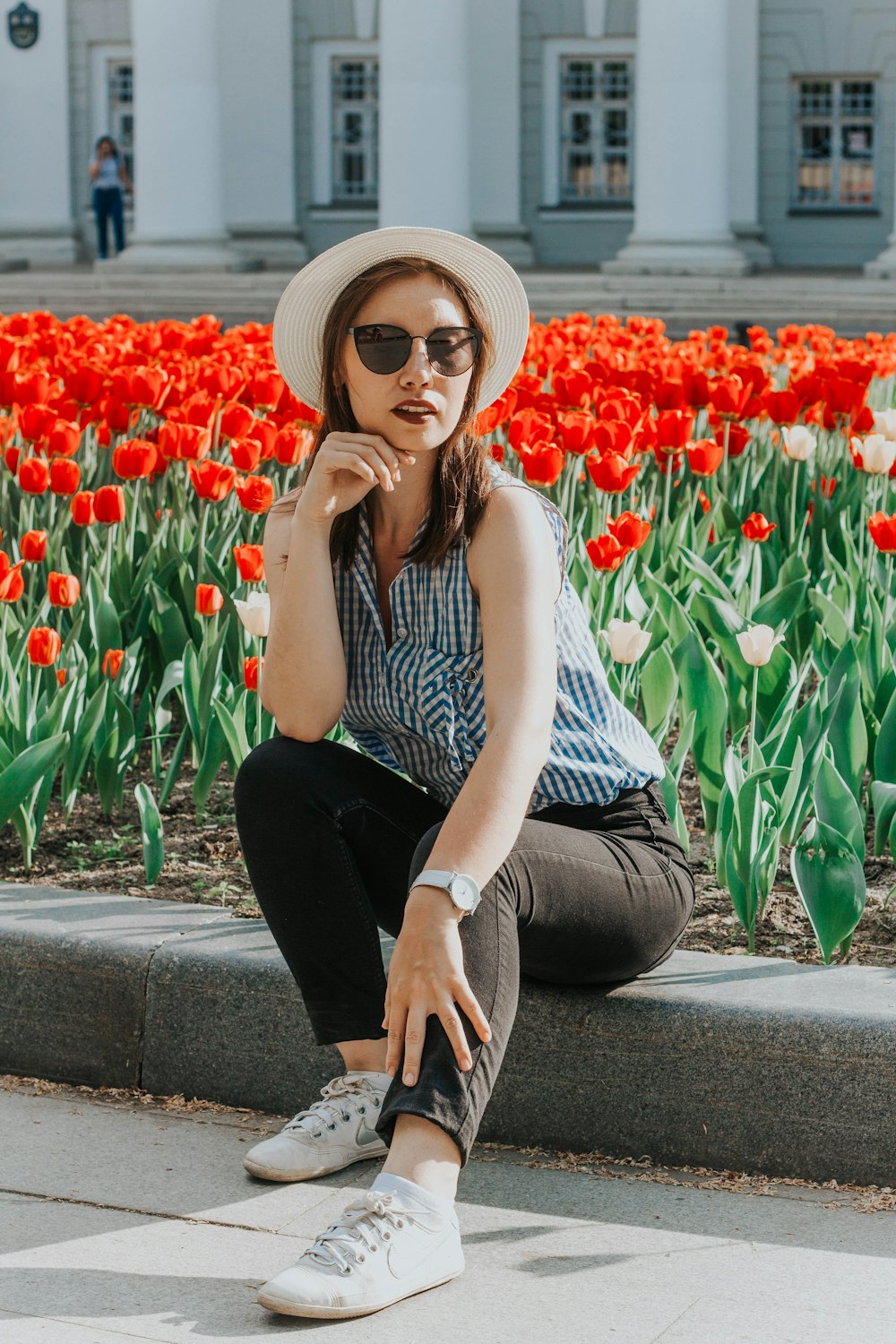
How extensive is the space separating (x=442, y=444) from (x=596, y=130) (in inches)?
823

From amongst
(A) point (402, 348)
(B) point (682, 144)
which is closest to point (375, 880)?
(A) point (402, 348)

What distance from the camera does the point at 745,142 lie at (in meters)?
20.8

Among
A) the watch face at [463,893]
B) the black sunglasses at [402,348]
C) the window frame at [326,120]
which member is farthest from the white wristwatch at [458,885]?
the window frame at [326,120]

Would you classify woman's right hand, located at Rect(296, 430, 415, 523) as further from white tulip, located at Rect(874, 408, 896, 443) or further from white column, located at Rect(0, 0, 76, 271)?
white column, located at Rect(0, 0, 76, 271)

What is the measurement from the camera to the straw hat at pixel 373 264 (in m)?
2.48

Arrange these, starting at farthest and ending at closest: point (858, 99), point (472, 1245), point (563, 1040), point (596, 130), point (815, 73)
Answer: point (596, 130) < point (858, 99) < point (815, 73) < point (563, 1040) < point (472, 1245)

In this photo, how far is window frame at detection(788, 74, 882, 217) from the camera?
2127cm

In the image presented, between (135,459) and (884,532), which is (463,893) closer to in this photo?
(884,532)

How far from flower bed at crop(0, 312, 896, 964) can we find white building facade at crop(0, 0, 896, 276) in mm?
13507

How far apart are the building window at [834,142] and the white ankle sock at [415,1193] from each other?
20.5 meters

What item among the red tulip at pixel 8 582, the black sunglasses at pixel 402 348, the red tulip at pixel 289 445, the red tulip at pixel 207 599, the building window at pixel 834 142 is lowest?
the red tulip at pixel 207 599

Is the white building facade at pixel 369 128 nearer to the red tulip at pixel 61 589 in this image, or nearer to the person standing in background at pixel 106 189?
the person standing in background at pixel 106 189

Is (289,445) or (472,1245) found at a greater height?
(289,445)

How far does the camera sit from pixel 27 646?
3.24m
